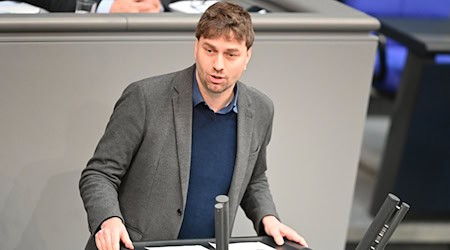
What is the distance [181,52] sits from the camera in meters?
3.67

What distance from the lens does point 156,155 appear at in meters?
2.81

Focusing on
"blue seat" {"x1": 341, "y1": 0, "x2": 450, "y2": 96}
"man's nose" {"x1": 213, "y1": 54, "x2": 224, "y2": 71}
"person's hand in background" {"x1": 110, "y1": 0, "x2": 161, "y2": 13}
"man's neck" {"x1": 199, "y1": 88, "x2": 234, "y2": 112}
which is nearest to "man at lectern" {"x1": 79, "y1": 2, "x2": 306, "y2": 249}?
"man's neck" {"x1": 199, "y1": 88, "x2": 234, "y2": 112}

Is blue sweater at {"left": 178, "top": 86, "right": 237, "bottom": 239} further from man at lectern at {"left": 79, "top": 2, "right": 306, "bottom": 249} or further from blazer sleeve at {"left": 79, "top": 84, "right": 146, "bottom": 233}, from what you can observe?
blazer sleeve at {"left": 79, "top": 84, "right": 146, "bottom": 233}

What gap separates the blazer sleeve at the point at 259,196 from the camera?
9.48 ft

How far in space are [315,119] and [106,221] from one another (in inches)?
54.6

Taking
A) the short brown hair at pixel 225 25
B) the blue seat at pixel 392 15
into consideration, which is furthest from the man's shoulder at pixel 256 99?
the blue seat at pixel 392 15

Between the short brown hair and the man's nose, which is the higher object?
the short brown hair

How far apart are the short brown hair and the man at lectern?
0.13 m

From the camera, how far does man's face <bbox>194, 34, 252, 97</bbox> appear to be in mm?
2613

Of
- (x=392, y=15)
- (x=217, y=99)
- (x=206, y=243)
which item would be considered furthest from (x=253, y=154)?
(x=392, y=15)

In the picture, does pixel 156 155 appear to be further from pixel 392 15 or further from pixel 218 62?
pixel 392 15

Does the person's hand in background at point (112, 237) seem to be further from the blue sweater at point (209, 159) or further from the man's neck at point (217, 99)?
the man's neck at point (217, 99)

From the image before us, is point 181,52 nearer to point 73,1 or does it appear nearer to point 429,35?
point 73,1

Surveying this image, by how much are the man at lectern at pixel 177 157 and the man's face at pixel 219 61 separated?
0.06m
